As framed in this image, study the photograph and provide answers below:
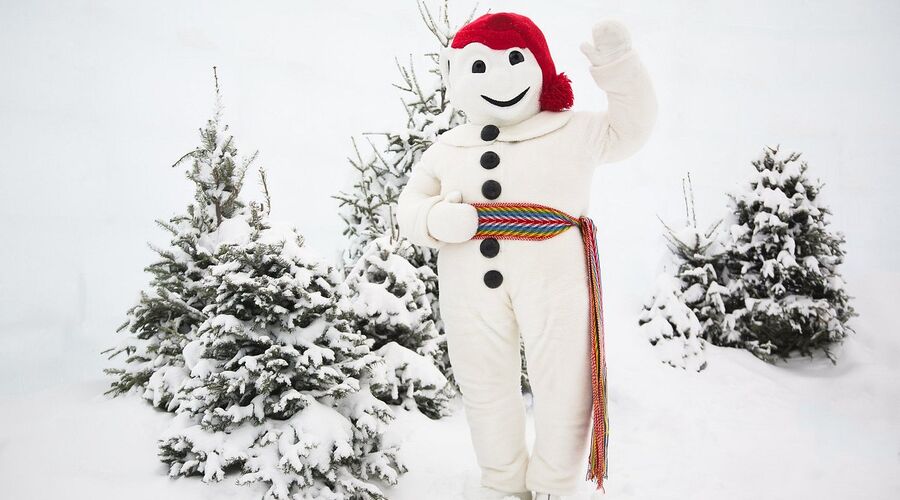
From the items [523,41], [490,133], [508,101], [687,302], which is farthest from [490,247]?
[687,302]

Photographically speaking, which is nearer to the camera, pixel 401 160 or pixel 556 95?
pixel 556 95

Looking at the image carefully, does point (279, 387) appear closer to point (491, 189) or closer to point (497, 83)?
point (491, 189)

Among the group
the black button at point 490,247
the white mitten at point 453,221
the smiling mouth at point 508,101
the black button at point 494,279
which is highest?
the smiling mouth at point 508,101

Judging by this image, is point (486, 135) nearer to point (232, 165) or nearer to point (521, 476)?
point (521, 476)

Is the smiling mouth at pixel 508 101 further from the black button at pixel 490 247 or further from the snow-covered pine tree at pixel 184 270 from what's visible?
the snow-covered pine tree at pixel 184 270

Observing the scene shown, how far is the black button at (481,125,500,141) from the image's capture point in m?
2.62

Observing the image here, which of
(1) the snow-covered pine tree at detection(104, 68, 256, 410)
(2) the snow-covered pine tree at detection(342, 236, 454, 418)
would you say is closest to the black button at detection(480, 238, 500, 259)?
(2) the snow-covered pine tree at detection(342, 236, 454, 418)

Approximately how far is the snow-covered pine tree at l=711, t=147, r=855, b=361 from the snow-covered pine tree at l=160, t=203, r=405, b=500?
14.3 ft

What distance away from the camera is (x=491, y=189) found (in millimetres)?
2537

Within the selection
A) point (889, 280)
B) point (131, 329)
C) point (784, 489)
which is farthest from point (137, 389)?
point (889, 280)

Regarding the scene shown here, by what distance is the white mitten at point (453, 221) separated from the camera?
→ 2469mm

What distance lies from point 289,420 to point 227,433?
0.83 feet

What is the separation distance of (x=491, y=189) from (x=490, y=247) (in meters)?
0.24

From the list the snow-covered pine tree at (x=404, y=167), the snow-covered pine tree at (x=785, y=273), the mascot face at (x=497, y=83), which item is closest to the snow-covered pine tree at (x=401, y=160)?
the snow-covered pine tree at (x=404, y=167)
